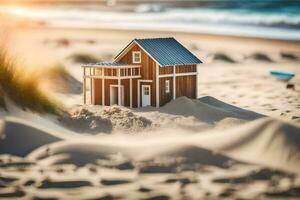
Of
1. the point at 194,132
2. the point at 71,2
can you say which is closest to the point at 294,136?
the point at 194,132

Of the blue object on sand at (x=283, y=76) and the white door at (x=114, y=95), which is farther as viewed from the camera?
the blue object on sand at (x=283, y=76)

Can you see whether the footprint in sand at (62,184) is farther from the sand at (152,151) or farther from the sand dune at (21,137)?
the sand dune at (21,137)

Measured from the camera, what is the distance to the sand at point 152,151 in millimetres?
7672

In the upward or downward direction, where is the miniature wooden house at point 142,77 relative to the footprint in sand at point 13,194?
upward

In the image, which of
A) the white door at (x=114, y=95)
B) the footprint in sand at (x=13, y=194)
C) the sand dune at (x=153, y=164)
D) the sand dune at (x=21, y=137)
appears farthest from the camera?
the white door at (x=114, y=95)

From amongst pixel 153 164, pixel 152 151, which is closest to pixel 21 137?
pixel 152 151

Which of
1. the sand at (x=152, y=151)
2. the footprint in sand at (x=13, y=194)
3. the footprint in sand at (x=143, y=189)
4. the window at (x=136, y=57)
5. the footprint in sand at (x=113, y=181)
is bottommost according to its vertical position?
the footprint in sand at (x=13, y=194)

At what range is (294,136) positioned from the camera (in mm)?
8688

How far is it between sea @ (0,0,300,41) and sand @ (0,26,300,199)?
58.1ft

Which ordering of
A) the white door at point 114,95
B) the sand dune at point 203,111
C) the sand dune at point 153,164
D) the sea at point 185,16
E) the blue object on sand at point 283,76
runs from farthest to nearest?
the sea at point 185,16, the blue object on sand at point 283,76, the white door at point 114,95, the sand dune at point 203,111, the sand dune at point 153,164

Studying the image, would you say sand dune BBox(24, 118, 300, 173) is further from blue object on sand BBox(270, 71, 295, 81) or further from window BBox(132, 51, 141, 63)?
blue object on sand BBox(270, 71, 295, 81)

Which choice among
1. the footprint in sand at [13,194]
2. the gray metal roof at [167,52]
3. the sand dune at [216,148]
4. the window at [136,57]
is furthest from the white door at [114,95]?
the footprint in sand at [13,194]

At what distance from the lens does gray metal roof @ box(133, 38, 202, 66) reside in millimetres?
12078

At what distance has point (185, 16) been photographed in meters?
40.6
